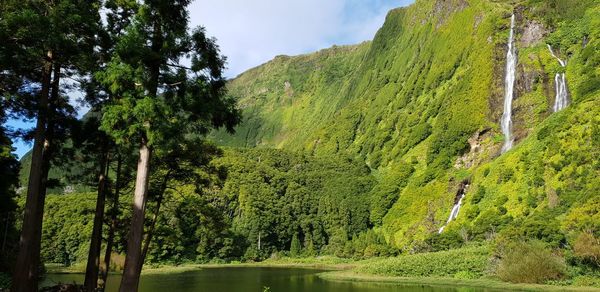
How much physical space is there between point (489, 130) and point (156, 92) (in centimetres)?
9268

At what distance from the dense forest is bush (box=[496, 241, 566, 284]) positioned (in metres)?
0.17

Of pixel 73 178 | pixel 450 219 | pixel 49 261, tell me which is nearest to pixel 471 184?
pixel 450 219

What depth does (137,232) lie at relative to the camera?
48.2ft

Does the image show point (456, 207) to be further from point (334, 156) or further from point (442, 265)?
point (334, 156)

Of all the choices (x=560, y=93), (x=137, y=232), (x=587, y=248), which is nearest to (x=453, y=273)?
(x=587, y=248)

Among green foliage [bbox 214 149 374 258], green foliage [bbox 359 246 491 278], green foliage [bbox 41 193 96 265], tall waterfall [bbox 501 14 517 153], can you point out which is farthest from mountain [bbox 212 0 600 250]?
green foliage [bbox 41 193 96 265]

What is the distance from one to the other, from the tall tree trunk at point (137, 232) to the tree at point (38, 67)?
4.93 metres

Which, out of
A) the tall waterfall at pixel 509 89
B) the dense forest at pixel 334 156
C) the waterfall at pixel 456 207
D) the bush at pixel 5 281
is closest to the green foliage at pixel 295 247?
the dense forest at pixel 334 156

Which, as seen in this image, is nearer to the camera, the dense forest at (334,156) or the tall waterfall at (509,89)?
the dense forest at (334,156)

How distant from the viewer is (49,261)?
104812mm

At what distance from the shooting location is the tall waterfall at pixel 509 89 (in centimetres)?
9188

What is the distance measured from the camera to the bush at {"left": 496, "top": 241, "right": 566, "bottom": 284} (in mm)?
45531

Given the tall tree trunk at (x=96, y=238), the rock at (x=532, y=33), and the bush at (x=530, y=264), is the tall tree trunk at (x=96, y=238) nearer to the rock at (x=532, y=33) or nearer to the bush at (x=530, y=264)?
the bush at (x=530, y=264)

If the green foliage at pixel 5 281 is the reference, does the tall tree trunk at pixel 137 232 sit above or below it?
above
